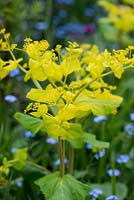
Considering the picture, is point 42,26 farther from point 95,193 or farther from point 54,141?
point 95,193

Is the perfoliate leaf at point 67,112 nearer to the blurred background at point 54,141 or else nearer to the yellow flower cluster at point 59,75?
the yellow flower cluster at point 59,75

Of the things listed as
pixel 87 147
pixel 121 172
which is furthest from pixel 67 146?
pixel 121 172

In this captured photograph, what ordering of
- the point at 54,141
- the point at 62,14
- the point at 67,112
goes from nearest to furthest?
1. the point at 67,112
2. the point at 54,141
3. the point at 62,14

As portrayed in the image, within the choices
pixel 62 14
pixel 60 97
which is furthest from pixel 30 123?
pixel 62 14

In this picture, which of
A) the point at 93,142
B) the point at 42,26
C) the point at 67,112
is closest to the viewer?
the point at 67,112

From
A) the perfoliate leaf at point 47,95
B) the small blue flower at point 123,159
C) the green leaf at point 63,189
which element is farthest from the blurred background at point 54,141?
the perfoliate leaf at point 47,95

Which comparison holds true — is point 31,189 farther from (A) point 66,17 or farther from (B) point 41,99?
(A) point 66,17
